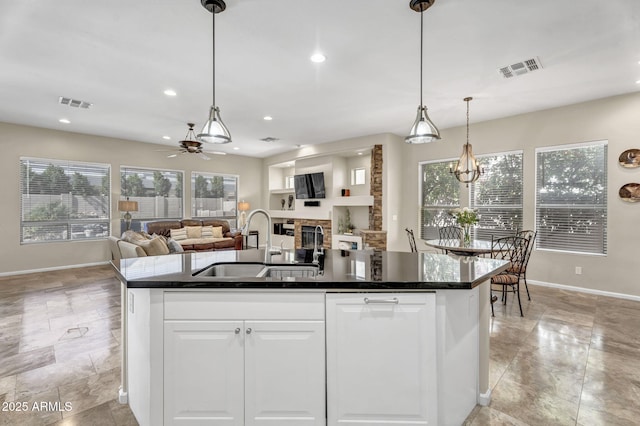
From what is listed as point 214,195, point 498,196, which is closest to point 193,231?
point 214,195

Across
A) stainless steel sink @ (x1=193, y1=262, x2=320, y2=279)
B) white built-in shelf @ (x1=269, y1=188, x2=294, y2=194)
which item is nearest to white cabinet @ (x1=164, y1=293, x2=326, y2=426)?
stainless steel sink @ (x1=193, y1=262, x2=320, y2=279)

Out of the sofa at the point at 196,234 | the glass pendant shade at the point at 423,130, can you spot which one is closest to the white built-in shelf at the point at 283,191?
the sofa at the point at 196,234

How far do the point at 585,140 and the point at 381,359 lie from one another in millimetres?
5076

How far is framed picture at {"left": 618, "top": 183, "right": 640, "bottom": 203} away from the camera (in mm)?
4187

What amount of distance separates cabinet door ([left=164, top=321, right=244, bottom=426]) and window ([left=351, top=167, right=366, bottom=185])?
6159 mm

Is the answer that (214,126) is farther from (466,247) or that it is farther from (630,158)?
(630,158)

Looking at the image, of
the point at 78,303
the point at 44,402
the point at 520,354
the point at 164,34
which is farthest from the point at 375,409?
the point at 78,303

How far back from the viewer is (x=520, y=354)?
8.97 feet

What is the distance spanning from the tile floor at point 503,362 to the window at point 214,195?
4.33m

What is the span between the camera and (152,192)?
24.9ft

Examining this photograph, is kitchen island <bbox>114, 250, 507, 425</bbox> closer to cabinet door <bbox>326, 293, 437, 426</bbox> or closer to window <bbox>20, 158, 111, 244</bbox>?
cabinet door <bbox>326, 293, 437, 426</bbox>

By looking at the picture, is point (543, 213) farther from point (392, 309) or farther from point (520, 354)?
point (392, 309)

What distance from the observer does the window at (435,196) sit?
6.09 metres

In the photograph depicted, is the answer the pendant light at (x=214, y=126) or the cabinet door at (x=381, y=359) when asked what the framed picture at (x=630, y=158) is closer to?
the cabinet door at (x=381, y=359)
